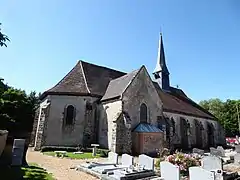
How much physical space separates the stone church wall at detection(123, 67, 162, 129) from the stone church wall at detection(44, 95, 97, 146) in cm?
454

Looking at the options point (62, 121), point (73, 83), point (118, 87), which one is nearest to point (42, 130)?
point (62, 121)

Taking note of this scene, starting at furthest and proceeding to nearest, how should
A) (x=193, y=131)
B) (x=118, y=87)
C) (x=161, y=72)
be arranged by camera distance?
1. (x=161, y=72)
2. (x=193, y=131)
3. (x=118, y=87)

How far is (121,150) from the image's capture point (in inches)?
702

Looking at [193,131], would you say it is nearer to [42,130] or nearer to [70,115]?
[70,115]

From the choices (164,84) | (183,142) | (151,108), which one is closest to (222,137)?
(183,142)

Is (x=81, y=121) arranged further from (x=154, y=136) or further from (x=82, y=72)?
(x=154, y=136)

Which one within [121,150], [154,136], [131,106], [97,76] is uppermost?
[97,76]

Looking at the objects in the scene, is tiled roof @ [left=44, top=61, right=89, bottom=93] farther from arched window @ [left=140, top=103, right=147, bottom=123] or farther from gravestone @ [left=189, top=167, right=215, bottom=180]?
gravestone @ [left=189, top=167, right=215, bottom=180]

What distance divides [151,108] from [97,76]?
8758 mm

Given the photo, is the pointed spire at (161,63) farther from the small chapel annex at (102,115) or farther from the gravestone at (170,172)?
the gravestone at (170,172)

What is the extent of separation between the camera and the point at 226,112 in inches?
2291

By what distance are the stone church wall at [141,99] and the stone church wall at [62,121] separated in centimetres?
454

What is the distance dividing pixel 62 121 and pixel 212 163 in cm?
1613

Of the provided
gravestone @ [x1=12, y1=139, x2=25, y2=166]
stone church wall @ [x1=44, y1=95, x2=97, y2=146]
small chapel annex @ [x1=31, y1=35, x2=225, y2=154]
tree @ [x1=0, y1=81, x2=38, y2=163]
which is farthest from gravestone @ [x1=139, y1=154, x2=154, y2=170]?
tree @ [x1=0, y1=81, x2=38, y2=163]
